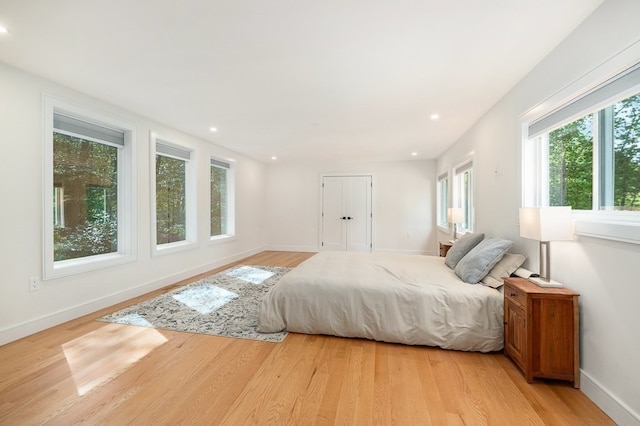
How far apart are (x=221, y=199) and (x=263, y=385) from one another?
14.0 feet

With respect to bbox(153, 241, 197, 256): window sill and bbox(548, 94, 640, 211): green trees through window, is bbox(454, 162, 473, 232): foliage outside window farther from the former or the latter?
bbox(153, 241, 197, 256): window sill

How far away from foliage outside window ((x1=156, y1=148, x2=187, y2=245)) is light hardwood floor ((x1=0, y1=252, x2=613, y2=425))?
1.87m

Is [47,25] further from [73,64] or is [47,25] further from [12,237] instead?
[12,237]

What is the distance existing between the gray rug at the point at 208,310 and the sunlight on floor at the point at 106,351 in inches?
6.4

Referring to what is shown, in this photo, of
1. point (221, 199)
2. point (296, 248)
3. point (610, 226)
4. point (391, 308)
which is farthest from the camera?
point (296, 248)

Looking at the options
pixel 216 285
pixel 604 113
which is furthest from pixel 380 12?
pixel 216 285

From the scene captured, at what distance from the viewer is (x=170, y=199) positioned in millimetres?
4156

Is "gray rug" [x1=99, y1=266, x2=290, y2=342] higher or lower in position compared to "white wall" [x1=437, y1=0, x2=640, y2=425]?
lower

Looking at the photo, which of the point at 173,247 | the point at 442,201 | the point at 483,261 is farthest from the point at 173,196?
the point at 442,201

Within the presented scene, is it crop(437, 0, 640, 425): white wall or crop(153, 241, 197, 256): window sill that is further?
crop(153, 241, 197, 256): window sill

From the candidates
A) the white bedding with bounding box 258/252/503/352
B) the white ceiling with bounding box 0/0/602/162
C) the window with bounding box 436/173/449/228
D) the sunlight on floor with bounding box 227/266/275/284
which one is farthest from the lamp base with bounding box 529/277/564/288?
the window with bounding box 436/173/449/228

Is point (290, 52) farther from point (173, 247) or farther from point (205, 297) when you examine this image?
point (173, 247)

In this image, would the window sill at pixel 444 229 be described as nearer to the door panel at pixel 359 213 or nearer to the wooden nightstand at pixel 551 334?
the door panel at pixel 359 213

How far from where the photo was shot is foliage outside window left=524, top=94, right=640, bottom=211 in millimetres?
1474
